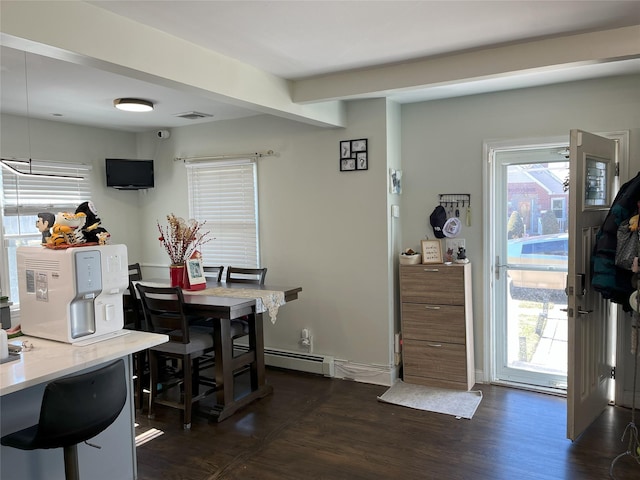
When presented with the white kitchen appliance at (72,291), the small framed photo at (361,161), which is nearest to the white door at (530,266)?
the small framed photo at (361,161)

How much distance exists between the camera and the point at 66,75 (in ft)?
10.9

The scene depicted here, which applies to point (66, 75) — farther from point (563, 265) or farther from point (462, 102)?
point (563, 265)

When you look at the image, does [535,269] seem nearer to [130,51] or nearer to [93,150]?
[130,51]

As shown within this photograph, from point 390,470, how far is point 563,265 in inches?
84.9

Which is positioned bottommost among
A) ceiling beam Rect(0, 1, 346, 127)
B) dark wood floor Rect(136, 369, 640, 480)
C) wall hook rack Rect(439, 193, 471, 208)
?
dark wood floor Rect(136, 369, 640, 480)

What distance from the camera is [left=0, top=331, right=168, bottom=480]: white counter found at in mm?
2066

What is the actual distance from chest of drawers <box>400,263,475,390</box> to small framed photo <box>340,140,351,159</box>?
1.08 meters

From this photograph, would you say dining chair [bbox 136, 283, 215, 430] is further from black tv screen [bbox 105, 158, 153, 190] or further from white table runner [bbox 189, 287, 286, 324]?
black tv screen [bbox 105, 158, 153, 190]

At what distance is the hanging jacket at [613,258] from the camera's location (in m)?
2.96

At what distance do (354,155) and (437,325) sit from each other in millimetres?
1588

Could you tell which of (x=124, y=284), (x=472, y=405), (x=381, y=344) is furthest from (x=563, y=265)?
(x=124, y=284)

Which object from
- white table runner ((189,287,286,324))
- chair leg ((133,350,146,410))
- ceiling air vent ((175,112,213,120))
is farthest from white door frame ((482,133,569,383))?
chair leg ((133,350,146,410))

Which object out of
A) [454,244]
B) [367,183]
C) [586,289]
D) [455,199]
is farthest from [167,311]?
[586,289]

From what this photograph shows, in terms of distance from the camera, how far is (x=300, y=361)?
4555 mm
